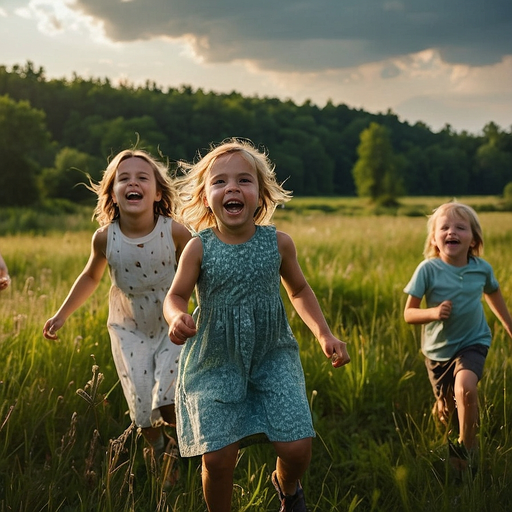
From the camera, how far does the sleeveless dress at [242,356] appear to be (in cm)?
234

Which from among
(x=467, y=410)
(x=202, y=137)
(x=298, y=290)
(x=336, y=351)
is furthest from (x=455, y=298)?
(x=202, y=137)

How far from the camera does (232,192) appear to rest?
2449 mm

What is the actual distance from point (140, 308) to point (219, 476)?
3.94ft

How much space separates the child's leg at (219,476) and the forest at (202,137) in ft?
145

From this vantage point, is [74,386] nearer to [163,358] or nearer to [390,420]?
[163,358]

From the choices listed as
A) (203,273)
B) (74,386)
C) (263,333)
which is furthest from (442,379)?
(74,386)

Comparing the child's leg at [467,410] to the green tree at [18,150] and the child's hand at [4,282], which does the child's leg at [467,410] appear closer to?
the child's hand at [4,282]

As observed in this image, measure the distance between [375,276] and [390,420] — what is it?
248 cm

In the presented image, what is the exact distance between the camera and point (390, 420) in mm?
3682

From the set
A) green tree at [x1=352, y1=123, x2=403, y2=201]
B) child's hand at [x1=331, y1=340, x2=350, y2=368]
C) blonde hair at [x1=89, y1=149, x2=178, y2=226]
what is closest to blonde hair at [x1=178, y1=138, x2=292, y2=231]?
blonde hair at [x1=89, y1=149, x2=178, y2=226]

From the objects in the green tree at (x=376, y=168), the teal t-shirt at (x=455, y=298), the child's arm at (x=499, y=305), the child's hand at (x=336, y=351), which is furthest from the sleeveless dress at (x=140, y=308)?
the green tree at (x=376, y=168)

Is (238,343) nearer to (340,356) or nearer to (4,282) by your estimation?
(340,356)

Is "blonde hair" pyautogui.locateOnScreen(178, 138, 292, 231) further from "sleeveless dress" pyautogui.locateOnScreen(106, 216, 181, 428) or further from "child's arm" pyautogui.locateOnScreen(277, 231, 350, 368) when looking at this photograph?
"sleeveless dress" pyautogui.locateOnScreen(106, 216, 181, 428)

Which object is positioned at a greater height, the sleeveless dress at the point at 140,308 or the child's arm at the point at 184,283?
the child's arm at the point at 184,283
